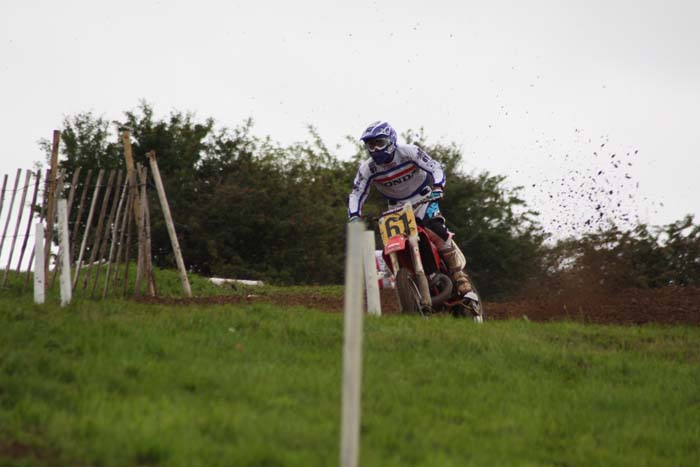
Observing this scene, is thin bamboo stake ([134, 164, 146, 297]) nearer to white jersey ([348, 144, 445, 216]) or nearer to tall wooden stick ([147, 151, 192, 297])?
tall wooden stick ([147, 151, 192, 297])

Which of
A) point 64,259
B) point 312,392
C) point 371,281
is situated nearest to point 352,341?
point 312,392

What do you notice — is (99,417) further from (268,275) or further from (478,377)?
(268,275)

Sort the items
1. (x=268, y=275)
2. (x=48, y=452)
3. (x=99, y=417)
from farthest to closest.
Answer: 1. (x=268, y=275)
2. (x=99, y=417)
3. (x=48, y=452)

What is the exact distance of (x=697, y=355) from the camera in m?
11.4

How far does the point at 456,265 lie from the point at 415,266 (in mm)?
925

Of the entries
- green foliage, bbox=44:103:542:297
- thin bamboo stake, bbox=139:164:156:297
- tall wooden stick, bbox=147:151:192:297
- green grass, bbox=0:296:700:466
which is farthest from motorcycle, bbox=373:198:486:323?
green foliage, bbox=44:103:542:297

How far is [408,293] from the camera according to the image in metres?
12.6

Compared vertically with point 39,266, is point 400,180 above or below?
above

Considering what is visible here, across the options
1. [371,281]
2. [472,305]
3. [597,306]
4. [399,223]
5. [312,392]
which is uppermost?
[399,223]

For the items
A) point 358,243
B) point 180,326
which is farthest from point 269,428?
point 180,326

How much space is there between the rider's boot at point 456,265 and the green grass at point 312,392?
1.50m

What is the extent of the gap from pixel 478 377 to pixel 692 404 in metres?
1.86

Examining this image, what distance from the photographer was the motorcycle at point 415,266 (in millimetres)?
12625

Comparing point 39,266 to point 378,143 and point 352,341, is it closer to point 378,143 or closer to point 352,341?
point 378,143
